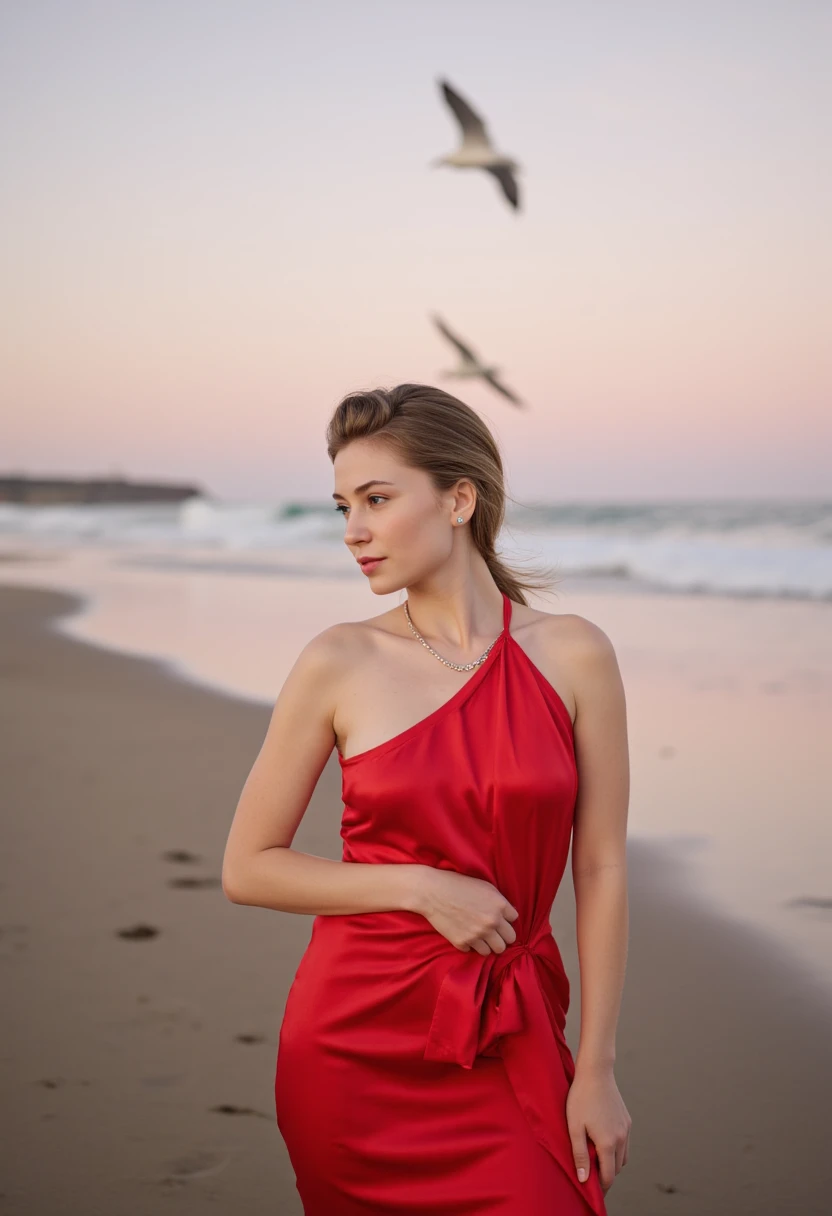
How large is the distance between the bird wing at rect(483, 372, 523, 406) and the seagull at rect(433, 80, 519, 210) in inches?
87.4

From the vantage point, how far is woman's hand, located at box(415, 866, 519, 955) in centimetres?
191

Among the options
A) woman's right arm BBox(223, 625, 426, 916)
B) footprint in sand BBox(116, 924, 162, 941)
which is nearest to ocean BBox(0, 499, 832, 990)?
woman's right arm BBox(223, 625, 426, 916)

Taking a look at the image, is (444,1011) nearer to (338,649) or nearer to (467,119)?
(338,649)

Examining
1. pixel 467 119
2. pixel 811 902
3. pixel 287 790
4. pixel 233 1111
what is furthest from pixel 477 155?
pixel 287 790

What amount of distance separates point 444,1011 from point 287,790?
454mm

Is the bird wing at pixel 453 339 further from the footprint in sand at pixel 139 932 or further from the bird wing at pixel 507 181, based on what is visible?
the footprint in sand at pixel 139 932

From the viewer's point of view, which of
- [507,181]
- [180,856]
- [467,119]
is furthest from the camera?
[507,181]

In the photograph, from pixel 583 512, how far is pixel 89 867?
33.3 meters

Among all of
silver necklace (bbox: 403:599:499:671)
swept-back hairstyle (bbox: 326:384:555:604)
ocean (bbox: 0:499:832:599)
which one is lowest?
silver necklace (bbox: 403:599:499:671)

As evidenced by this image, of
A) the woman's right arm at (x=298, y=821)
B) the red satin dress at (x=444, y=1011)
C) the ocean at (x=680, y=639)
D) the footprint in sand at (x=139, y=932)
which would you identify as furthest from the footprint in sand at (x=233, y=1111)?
the ocean at (x=680, y=639)

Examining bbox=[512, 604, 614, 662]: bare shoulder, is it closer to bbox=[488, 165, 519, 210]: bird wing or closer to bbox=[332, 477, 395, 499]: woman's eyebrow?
bbox=[332, 477, 395, 499]: woman's eyebrow

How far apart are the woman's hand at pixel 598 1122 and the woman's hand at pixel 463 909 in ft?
0.89

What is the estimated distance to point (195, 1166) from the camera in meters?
3.00

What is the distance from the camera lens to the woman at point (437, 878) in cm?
192
